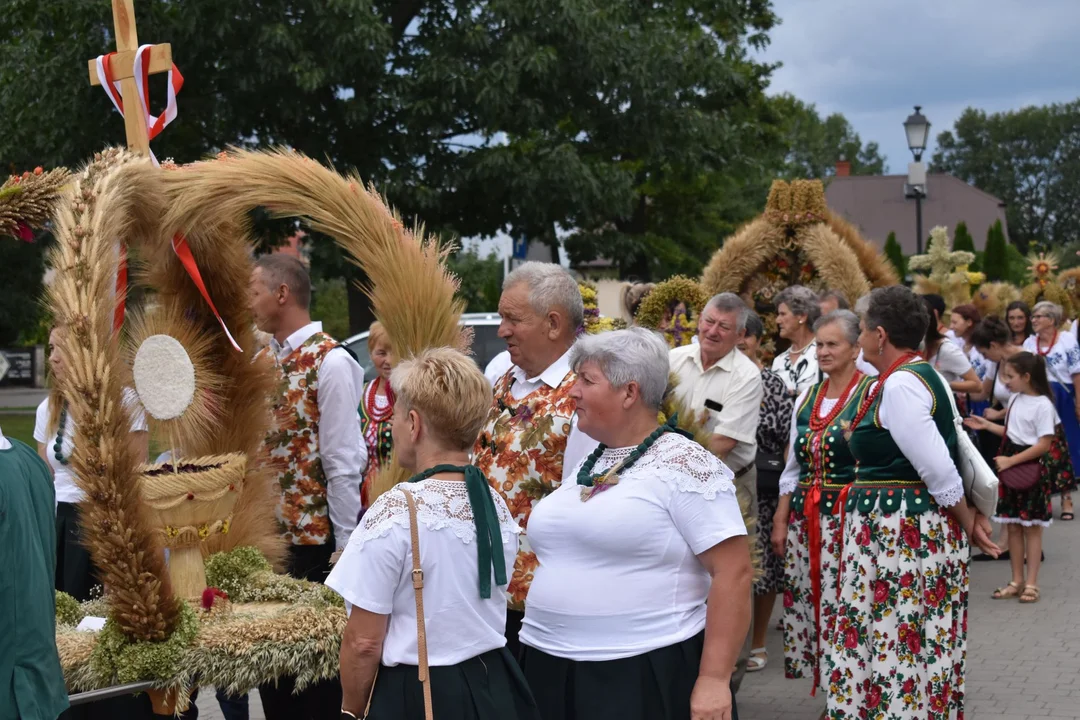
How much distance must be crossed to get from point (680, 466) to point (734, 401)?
9.97 feet

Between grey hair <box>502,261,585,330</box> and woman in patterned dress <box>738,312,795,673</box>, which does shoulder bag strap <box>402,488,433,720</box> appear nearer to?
grey hair <box>502,261,585,330</box>

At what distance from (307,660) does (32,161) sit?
43.7 feet

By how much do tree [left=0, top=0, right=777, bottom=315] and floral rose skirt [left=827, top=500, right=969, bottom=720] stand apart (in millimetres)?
9630

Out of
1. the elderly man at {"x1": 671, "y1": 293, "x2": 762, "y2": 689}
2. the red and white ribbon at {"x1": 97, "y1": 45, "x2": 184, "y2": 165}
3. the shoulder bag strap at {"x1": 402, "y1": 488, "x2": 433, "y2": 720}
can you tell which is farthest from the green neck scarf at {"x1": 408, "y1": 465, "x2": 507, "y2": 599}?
the elderly man at {"x1": 671, "y1": 293, "x2": 762, "y2": 689}

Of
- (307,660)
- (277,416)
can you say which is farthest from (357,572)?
(277,416)

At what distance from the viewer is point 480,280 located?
98.0 ft

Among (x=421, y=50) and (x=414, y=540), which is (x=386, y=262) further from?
(x=421, y=50)

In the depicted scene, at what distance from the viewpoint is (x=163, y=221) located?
3.75 meters

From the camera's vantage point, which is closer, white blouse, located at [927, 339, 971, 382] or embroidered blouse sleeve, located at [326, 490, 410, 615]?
embroidered blouse sleeve, located at [326, 490, 410, 615]

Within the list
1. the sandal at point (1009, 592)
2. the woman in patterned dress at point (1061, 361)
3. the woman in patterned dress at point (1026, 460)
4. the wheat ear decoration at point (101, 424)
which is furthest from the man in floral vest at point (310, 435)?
the woman in patterned dress at point (1061, 361)

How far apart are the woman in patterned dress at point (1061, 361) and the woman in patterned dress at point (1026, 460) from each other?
3.49m

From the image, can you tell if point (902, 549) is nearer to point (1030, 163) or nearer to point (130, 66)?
point (130, 66)

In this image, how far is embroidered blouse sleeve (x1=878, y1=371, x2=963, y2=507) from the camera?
4938 mm

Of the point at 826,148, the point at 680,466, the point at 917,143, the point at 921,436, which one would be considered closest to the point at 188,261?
the point at 680,466
